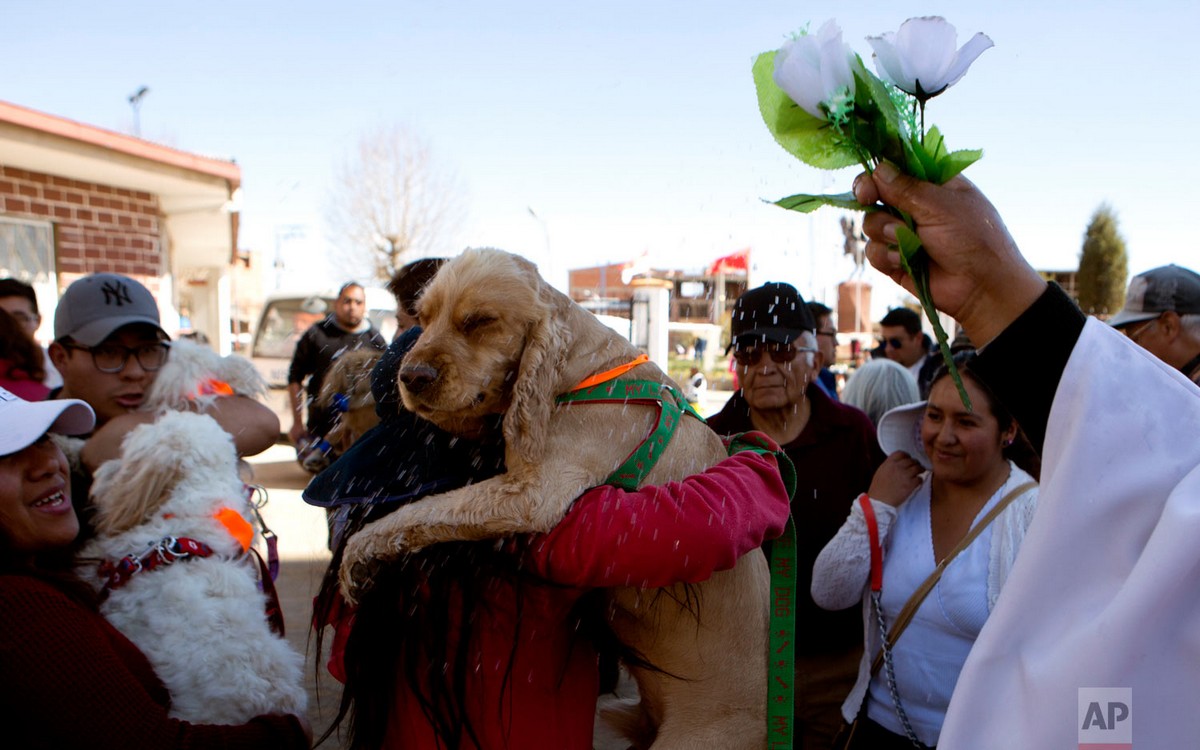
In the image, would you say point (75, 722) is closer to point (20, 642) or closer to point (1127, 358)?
point (20, 642)

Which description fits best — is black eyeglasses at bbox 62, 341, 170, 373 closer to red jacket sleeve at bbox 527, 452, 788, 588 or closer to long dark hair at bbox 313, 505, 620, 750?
long dark hair at bbox 313, 505, 620, 750

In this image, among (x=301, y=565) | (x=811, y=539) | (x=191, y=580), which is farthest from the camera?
(x=301, y=565)

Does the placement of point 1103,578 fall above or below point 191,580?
above

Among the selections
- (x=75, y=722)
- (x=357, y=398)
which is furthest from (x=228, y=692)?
(x=357, y=398)

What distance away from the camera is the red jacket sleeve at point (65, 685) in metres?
1.47

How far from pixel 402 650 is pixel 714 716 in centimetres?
71

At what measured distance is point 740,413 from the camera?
132 inches

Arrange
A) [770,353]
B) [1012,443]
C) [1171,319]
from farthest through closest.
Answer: [1171,319]
[770,353]
[1012,443]

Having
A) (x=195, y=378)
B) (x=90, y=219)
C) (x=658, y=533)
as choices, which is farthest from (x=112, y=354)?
(x=90, y=219)

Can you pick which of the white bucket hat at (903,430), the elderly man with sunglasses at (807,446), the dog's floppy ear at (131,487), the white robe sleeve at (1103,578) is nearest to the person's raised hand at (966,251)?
the white robe sleeve at (1103,578)

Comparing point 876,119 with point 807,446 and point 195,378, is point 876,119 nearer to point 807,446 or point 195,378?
point 807,446

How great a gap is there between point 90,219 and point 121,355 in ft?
23.7

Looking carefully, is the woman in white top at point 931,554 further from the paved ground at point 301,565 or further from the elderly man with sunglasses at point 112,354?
the paved ground at point 301,565

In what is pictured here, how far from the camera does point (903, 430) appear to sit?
2.81m
